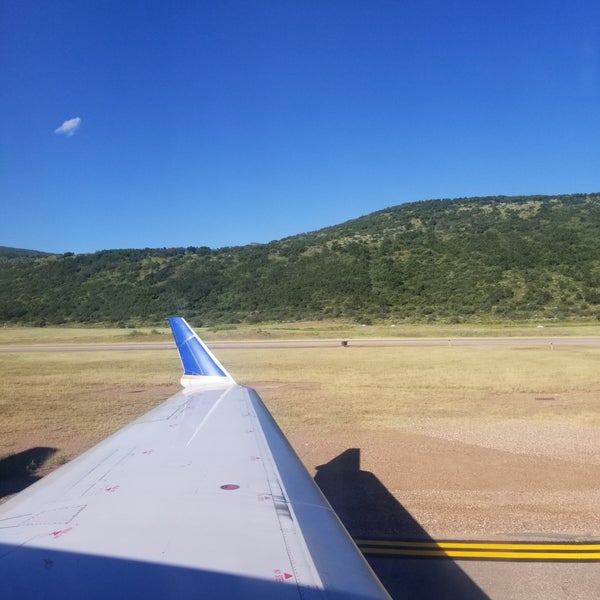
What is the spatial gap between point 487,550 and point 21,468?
5.96 m

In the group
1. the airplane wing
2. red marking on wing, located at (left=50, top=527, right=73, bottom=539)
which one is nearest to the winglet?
the airplane wing

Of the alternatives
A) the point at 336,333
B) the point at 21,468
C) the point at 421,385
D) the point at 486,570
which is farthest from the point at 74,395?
the point at 336,333

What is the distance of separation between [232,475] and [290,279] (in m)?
61.0

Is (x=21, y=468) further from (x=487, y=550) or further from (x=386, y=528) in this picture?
(x=487, y=550)

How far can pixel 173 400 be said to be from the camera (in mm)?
6531

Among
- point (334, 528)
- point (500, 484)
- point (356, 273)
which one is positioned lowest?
point (500, 484)

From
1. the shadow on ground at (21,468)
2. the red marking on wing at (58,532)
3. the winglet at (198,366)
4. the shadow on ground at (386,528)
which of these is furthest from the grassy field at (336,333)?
the red marking on wing at (58,532)

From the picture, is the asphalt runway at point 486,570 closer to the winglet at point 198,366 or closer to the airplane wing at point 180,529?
the airplane wing at point 180,529

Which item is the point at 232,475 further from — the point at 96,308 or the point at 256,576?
the point at 96,308

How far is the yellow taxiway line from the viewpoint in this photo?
5.32m

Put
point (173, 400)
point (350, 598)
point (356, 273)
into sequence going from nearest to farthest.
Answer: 1. point (350, 598)
2. point (173, 400)
3. point (356, 273)

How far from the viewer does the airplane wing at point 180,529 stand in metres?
2.22

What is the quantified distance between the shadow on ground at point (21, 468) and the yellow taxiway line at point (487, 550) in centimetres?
425

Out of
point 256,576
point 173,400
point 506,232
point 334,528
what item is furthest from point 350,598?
point 506,232
